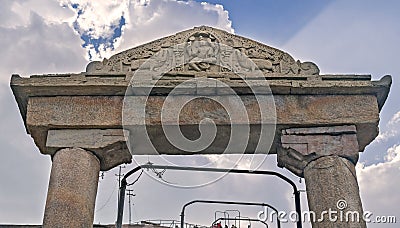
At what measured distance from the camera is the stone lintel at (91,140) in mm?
7113

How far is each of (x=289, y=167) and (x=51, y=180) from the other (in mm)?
3496

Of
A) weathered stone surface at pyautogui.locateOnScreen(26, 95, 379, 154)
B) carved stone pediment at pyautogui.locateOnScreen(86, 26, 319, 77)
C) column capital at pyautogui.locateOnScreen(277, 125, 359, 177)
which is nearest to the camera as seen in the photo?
column capital at pyautogui.locateOnScreen(277, 125, 359, 177)

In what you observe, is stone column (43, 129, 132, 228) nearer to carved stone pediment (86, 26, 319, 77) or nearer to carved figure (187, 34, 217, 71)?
carved stone pediment (86, 26, 319, 77)

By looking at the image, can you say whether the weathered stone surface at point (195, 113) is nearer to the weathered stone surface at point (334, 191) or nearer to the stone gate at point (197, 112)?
the stone gate at point (197, 112)

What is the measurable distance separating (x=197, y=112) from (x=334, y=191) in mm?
2270

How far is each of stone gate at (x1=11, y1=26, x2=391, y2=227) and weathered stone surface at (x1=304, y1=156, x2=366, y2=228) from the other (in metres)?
0.02

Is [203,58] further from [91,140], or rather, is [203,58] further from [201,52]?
[91,140]

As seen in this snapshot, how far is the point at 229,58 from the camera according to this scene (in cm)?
786

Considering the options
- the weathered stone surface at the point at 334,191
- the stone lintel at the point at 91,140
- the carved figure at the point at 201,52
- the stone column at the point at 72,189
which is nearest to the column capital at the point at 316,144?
the weathered stone surface at the point at 334,191

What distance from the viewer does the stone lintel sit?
711cm

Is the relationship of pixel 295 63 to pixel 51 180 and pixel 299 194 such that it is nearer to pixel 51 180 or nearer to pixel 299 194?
pixel 299 194

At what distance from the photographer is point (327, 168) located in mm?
6934

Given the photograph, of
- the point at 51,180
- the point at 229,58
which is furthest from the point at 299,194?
the point at 51,180

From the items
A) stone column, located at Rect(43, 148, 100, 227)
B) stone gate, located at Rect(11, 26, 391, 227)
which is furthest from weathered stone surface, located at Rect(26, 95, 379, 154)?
stone column, located at Rect(43, 148, 100, 227)
